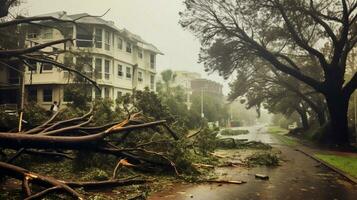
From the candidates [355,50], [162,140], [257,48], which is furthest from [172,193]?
[355,50]

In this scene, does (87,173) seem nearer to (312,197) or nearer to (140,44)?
(312,197)

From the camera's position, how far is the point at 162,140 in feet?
42.2

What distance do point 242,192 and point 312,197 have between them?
1.79m

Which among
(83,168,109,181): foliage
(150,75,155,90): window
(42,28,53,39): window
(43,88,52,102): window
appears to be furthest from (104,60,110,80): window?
(83,168,109,181): foliage

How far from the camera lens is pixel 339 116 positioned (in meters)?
26.0

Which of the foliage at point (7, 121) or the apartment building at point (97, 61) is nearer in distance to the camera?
the foliage at point (7, 121)

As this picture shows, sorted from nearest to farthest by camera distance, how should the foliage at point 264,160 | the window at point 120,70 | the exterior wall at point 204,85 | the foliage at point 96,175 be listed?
the foliage at point 96,175 < the foliage at point 264,160 < the window at point 120,70 < the exterior wall at point 204,85

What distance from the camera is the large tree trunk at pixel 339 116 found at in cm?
2575

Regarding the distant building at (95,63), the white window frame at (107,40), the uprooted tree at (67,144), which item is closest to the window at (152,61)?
the distant building at (95,63)

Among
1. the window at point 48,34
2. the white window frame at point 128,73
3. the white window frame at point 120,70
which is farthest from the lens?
the white window frame at point 128,73

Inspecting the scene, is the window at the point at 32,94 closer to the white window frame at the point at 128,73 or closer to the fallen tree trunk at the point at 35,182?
the white window frame at the point at 128,73

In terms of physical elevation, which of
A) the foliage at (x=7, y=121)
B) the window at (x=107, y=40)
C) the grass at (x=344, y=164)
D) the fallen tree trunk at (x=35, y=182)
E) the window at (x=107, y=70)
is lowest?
the grass at (x=344, y=164)

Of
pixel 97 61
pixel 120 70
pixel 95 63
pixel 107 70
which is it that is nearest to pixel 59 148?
pixel 95 63

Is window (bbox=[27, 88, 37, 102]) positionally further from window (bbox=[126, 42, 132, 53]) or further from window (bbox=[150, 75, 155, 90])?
window (bbox=[150, 75, 155, 90])
